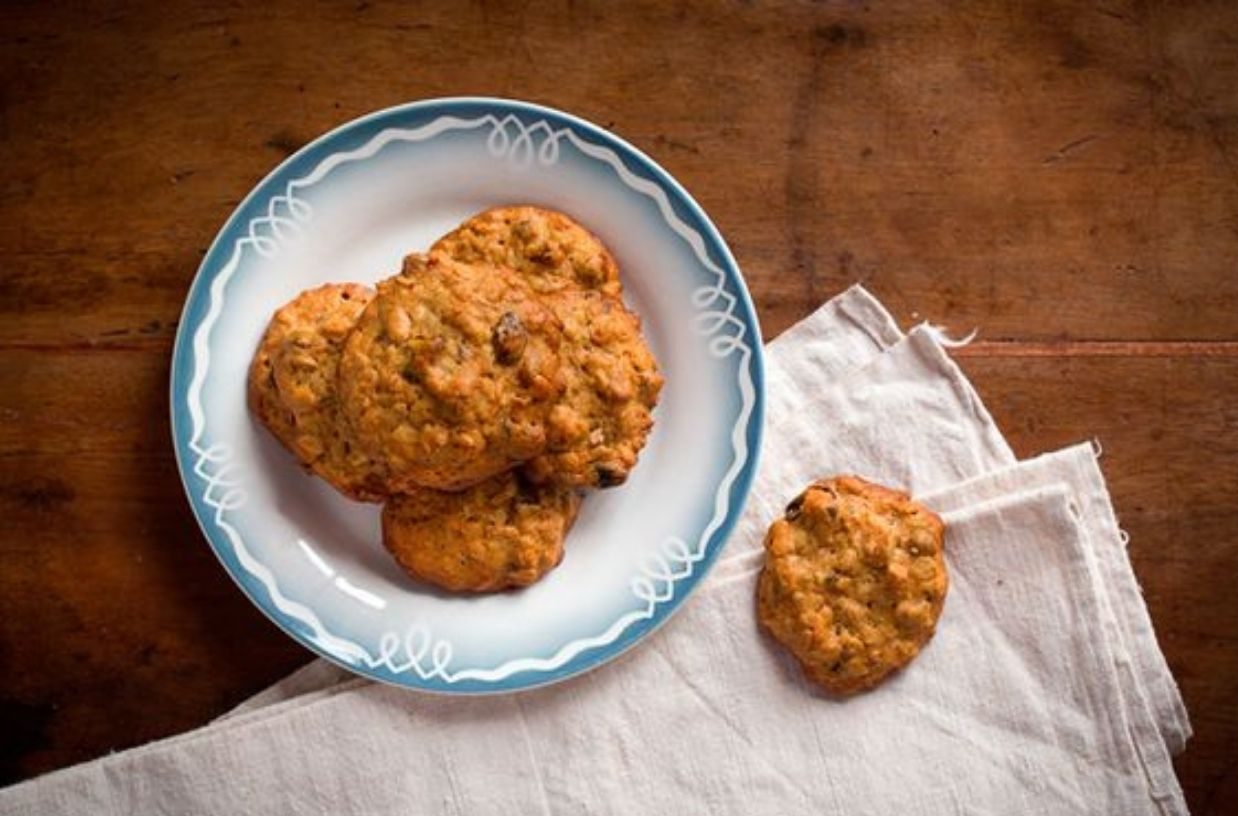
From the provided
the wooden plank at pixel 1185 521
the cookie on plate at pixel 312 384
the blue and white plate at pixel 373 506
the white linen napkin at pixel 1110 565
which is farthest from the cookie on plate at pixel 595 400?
the wooden plank at pixel 1185 521

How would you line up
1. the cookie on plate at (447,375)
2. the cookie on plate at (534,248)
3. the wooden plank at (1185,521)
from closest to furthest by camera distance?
the cookie on plate at (447,375)
the cookie on plate at (534,248)
the wooden plank at (1185,521)

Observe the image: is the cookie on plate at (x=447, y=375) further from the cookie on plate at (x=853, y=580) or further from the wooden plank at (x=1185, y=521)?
the wooden plank at (x=1185, y=521)

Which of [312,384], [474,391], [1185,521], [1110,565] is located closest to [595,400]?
[474,391]

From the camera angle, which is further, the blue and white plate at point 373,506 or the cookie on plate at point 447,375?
the blue and white plate at point 373,506

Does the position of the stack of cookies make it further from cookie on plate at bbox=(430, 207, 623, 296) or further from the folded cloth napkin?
the folded cloth napkin

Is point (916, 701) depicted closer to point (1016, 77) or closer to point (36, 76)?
point (1016, 77)
